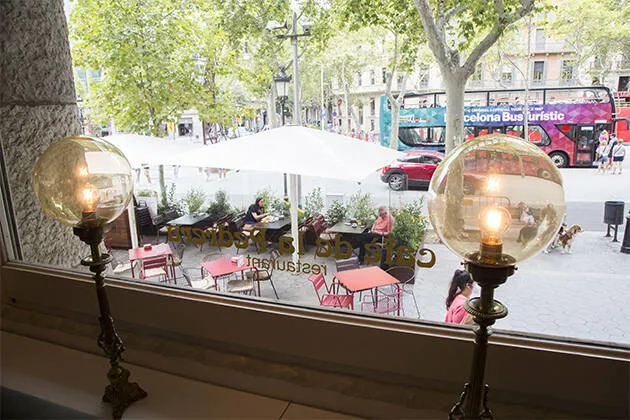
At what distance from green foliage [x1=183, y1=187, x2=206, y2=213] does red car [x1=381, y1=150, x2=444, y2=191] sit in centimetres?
130

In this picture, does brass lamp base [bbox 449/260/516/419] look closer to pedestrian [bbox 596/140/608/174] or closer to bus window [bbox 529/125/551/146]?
bus window [bbox 529/125/551/146]

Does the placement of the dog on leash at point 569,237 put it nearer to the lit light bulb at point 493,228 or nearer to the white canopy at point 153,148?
the lit light bulb at point 493,228

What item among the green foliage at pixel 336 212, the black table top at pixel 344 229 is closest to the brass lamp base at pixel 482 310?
the black table top at pixel 344 229

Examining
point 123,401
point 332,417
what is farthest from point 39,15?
point 332,417

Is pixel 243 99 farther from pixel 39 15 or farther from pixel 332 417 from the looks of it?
pixel 332 417

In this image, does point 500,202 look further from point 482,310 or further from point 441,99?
point 441,99

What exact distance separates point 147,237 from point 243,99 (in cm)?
124

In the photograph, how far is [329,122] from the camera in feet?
7.73

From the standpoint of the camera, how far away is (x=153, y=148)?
318cm

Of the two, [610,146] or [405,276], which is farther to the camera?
[405,276]

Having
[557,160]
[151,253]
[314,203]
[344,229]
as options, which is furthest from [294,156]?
[557,160]

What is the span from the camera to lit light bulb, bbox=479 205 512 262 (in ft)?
2.00

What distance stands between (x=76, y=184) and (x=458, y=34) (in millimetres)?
1431

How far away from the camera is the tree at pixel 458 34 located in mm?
1496
